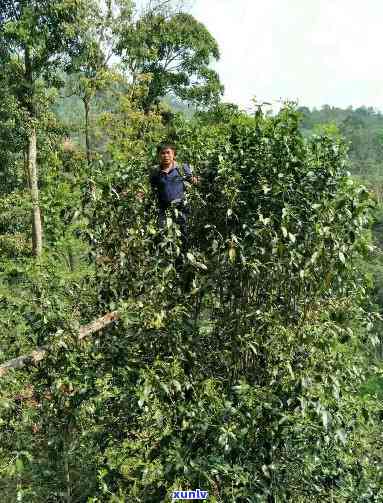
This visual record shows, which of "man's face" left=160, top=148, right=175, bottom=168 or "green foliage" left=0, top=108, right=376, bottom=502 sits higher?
"man's face" left=160, top=148, right=175, bottom=168

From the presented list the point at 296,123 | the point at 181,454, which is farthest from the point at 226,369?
the point at 296,123

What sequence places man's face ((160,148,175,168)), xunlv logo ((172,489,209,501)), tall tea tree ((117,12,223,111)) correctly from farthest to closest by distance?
tall tea tree ((117,12,223,111))
man's face ((160,148,175,168))
xunlv logo ((172,489,209,501))

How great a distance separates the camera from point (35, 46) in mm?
13961

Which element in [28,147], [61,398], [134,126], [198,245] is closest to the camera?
[61,398]

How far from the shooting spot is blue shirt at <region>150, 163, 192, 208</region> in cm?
362

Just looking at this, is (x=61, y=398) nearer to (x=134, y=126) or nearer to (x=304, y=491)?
(x=304, y=491)

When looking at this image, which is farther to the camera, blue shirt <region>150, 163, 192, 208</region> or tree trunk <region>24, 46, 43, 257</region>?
tree trunk <region>24, 46, 43, 257</region>

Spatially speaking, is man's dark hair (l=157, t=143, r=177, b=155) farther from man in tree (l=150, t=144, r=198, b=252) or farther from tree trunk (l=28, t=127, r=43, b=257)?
tree trunk (l=28, t=127, r=43, b=257)

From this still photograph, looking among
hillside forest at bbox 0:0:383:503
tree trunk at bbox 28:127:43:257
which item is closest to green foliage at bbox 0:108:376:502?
hillside forest at bbox 0:0:383:503

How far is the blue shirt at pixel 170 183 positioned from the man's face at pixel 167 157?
0.05 m

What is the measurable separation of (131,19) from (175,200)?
57.9 feet

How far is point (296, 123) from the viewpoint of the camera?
10.5 ft

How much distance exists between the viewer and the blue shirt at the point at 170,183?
3617 millimetres

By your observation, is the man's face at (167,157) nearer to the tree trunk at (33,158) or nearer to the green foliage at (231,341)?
the green foliage at (231,341)
